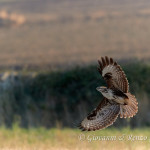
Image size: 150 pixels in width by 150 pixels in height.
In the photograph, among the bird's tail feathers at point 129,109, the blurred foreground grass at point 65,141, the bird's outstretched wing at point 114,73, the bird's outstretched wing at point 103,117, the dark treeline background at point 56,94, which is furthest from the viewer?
the dark treeline background at point 56,94

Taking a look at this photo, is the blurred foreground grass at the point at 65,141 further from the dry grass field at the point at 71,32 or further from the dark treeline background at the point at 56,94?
the dry grass field at the point at 71,32

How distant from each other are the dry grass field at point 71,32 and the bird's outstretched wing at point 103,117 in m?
10.3

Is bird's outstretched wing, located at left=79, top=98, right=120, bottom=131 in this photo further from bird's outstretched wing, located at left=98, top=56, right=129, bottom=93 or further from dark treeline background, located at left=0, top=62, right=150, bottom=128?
dark treeline background, located at left=0, top=62, right=150, bottom=128

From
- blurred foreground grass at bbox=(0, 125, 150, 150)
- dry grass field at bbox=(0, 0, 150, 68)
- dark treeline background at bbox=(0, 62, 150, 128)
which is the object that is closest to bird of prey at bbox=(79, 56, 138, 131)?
blurred foreground grass at bbox=(0, 125, 150, 150)

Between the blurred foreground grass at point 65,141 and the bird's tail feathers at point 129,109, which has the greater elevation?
the bird's tail feathers at point 129,109

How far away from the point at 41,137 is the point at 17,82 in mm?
6460

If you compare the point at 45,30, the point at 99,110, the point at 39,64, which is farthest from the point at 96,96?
the point at 45,30

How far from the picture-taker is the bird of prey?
571cm

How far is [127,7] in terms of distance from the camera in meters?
37.3

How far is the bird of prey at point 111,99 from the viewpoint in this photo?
225 inches

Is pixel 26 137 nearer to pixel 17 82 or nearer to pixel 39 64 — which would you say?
pixel 17 82

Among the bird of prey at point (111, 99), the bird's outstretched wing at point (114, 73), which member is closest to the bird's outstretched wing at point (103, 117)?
the bird of prey at point (111, 99)

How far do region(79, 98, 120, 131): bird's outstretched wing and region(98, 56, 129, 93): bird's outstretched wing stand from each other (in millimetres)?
354

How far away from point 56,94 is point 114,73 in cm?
914
